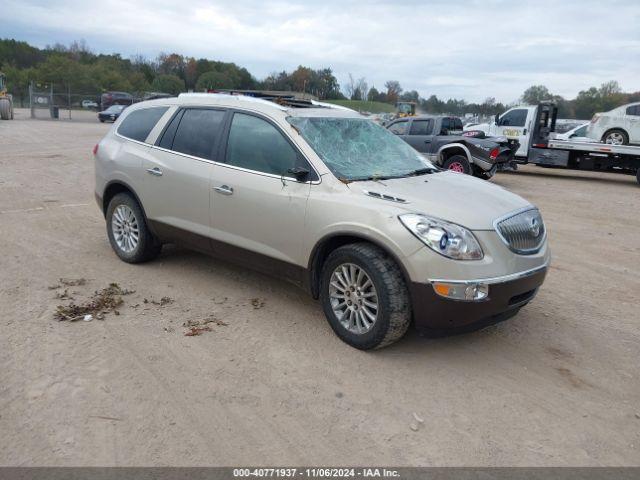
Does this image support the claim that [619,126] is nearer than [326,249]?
No

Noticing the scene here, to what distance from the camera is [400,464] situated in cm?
284

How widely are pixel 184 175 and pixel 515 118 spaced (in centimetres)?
1520

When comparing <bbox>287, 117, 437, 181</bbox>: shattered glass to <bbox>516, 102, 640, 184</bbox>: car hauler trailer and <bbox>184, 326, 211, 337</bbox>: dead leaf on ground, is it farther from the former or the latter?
<bbox>516, 102, 640, 184</bbox>: car hauler trailer

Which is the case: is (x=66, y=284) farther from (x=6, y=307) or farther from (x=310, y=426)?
(x=310, y=426)

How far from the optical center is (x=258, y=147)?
4.70 m

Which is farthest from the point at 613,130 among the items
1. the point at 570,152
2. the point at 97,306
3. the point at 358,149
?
the point at 97,306

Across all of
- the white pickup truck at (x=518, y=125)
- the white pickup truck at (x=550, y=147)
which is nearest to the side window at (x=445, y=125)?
the white pickup truck at (x=518, y=125)

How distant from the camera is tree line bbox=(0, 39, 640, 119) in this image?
4194 cm

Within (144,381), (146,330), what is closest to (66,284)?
(146,330)

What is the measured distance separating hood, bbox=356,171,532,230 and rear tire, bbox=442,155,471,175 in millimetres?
9196

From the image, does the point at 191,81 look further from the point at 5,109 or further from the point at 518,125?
the point at 518,125

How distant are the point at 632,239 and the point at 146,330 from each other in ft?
24.4

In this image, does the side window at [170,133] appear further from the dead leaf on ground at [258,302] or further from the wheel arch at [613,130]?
the wheel arch at [613,130]

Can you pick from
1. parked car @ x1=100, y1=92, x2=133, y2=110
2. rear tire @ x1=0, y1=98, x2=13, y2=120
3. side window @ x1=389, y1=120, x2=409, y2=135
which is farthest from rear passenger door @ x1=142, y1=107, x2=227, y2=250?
parked car @ x1=100, y1=92, x2=133, y2=110
